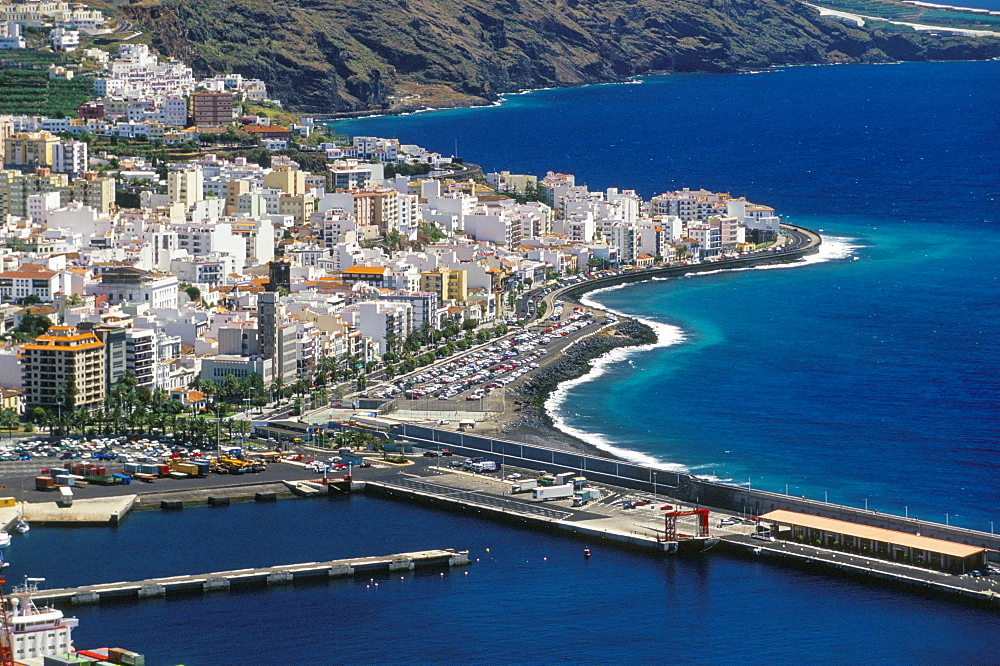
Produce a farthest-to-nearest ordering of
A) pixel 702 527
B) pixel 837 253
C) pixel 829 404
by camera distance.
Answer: pixel 837 253 < pixel 829 404 < pixel 702 527

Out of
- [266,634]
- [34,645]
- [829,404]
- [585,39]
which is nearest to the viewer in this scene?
[34,645]

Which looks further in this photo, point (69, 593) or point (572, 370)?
point (572, 370)

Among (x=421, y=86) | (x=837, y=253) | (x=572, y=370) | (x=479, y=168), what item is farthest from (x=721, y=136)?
(x=572, y=370)

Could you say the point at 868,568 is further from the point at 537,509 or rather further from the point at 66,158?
the point at 66,158

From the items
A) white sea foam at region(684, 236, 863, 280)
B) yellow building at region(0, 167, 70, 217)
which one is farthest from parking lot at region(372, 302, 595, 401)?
yellow building at region(0, 167, 70, 217)

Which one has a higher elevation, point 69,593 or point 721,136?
point 721,136

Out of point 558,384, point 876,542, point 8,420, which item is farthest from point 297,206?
point 876,542

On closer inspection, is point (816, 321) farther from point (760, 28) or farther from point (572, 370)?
point (760, 28)

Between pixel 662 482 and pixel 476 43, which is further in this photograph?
pixel 476 43
